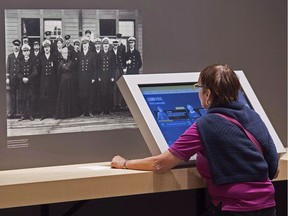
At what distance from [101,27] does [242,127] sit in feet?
3.63

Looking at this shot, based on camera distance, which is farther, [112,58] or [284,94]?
[284,94]

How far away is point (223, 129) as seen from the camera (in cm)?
283

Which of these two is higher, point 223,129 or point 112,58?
point 112,58

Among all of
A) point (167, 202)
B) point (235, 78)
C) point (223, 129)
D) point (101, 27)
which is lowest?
point (167, 202)

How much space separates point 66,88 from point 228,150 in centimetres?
107

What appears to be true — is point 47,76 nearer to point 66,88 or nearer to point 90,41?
point 66,88

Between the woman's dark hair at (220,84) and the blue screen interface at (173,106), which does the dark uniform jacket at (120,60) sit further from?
the woman's dark hair at (220,84)

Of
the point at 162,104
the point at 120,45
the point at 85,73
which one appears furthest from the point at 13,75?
the point at 162,104

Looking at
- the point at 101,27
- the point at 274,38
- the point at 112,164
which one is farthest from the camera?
the point at 274,38

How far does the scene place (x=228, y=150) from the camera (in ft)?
9.29

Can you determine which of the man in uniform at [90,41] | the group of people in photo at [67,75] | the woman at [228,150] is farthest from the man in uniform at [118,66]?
the woman at [228,150]

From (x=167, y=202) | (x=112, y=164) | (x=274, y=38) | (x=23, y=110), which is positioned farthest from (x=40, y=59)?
(x=274, y=38)

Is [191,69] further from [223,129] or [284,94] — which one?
[223,129]

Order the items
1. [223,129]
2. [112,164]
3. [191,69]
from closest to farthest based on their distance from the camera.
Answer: [223,129] → [112,164] → [191,69]
